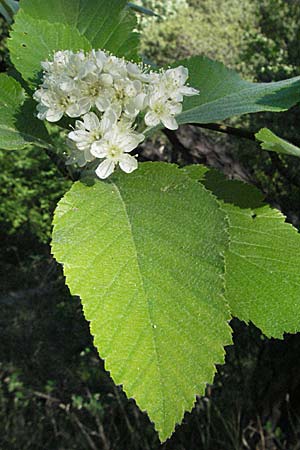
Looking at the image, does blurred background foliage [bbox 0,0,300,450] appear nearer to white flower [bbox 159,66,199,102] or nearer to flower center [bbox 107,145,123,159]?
white flower [bbox 159,66,199,102]

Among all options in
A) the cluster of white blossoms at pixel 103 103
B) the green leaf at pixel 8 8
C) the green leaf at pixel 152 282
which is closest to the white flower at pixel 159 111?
the cluster of white blossoms at pixel 103 103

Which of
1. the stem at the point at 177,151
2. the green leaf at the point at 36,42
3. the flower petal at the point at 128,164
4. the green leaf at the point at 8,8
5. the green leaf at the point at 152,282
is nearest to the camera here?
the green leaf at the point at 152,282

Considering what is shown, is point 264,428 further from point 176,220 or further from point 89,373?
point 176,220

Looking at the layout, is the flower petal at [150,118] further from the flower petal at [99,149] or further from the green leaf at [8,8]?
the green leaf at [8,8]

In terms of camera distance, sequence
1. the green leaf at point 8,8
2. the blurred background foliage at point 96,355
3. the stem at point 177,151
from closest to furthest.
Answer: the green leaf at point 8,8
the stem at point 177,151
the blurred background foliage at point 96,355

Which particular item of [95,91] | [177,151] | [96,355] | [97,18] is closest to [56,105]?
[95,91]

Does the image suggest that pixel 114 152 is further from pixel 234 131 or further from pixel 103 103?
pixel 234 131
